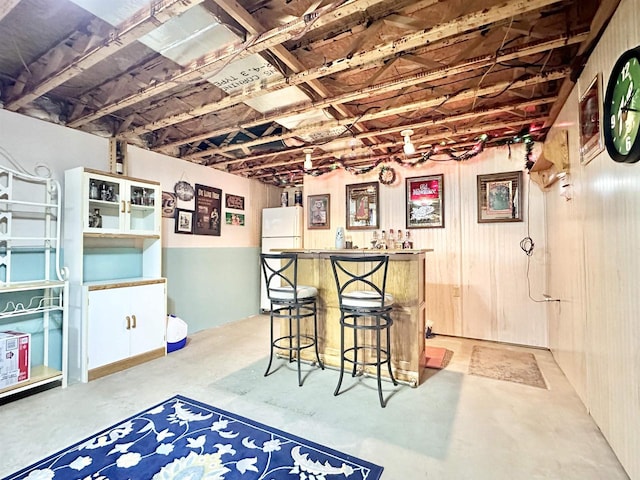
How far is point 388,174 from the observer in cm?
468

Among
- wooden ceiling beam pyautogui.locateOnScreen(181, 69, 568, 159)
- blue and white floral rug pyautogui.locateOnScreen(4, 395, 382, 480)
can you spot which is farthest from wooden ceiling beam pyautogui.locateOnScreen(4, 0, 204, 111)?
blue and white floral rug pyautogui.locateOnScreen(4, 395, 382, 480)

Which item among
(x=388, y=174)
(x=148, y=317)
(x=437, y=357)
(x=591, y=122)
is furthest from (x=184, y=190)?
(x=591, y=122)

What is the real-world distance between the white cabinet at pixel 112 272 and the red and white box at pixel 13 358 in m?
0.37

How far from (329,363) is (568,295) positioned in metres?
2.32

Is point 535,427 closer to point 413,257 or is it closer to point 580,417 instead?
point 580,417

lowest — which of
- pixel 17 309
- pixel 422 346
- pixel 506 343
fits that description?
pixel 506 343

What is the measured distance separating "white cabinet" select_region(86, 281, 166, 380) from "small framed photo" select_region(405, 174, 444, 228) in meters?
3.46

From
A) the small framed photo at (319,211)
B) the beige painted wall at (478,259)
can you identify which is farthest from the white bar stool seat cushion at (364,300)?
the small framed photo at (319,211)

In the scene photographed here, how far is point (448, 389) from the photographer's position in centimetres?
266

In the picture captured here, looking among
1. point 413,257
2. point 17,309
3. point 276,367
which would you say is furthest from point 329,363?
point 17,309

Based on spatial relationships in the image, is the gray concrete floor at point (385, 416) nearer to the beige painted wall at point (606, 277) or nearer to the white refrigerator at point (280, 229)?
the beige painted wall at point (606, 277)

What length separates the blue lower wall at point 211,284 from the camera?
4273mm

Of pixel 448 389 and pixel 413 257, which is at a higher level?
pixel 413 257

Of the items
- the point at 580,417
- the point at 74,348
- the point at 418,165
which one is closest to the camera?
the point at 580,417
